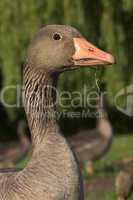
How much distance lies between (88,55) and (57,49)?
32 cm

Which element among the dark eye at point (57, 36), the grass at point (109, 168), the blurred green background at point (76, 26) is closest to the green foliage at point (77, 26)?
the blurred green background at point (76, 26)

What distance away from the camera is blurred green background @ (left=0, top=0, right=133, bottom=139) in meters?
11.0

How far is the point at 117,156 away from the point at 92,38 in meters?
5.19

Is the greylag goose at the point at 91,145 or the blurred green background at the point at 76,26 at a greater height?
the blurred green background at the point at 76,26

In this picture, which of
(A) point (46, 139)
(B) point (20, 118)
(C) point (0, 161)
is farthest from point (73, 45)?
(B) point (20, 118)

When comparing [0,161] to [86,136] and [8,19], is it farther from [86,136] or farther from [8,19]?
[8,19]

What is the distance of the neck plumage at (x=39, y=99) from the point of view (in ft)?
17.3

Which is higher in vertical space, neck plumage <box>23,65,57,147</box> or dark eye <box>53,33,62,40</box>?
dark eye <box>53,33,62,40</box>

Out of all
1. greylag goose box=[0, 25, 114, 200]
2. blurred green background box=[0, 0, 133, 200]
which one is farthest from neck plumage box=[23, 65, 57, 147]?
blurred green background box=[0, 0, 133, 200]

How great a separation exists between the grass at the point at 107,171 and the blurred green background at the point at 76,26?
139 centimetres

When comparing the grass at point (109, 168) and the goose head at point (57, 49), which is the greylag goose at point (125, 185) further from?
the goose head at point (57, 49)

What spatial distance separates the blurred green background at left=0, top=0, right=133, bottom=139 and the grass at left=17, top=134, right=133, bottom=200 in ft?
4.54

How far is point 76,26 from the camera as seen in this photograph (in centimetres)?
1112

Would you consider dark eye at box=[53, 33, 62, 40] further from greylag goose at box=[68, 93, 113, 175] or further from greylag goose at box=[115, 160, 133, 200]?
greylag goose at box=[68, 93, 113, 175]
